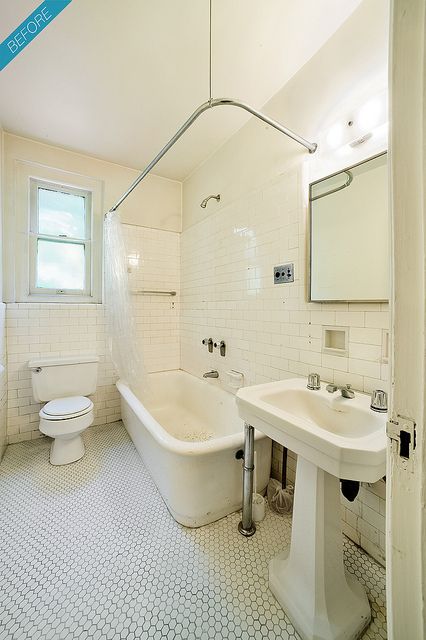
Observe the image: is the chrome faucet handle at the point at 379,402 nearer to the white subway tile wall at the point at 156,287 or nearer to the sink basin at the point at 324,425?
the sink basin at the point at 324,425

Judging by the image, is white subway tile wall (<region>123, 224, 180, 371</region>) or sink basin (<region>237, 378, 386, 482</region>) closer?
sink basin (<region>237, 378, 386, 482</region>)

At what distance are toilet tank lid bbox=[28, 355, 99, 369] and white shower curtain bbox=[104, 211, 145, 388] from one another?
205mm

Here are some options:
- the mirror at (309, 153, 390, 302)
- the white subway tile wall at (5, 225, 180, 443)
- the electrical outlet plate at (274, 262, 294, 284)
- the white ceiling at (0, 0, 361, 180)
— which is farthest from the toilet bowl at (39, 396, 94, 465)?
the white ceiling at (0, 0, 361, 180)

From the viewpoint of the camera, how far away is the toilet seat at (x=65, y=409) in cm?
182

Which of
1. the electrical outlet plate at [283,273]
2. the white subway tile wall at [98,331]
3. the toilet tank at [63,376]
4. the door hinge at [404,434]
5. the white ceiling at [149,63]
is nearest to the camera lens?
the door hinge at [404,434]

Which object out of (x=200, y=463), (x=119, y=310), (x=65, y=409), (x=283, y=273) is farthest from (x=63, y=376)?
(x=283, y=273)

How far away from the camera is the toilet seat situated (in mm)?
1819

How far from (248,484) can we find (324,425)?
49cm

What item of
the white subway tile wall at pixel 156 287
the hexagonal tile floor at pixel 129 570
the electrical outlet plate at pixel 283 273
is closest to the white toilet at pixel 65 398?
the hexagonal tile floor at pixel 129 570

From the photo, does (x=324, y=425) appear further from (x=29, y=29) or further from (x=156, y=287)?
(x=29, y=29)

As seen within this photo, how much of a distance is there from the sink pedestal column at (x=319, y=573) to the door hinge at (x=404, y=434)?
25.3 inches

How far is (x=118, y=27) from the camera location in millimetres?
1310

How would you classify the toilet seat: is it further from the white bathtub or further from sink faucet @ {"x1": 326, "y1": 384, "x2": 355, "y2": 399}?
sink faucet @ {"x1": 326, "y1": 384, "x2": 355, "y2": 399}

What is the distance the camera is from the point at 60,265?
245cm
